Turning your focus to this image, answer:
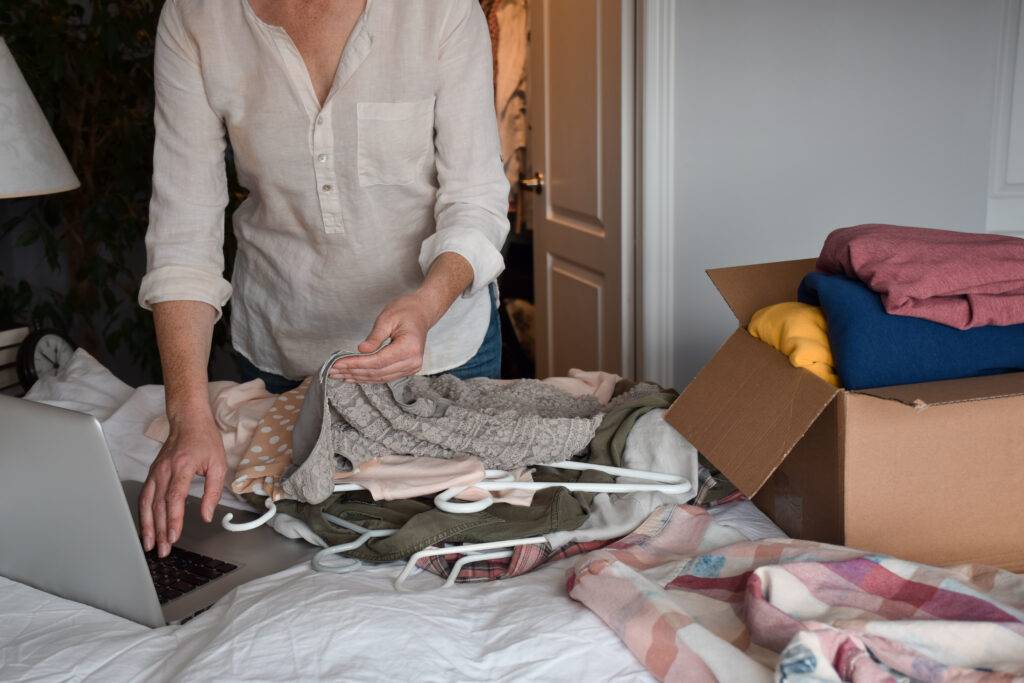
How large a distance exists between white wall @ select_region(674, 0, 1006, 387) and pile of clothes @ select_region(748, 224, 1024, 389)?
1214 millimetres

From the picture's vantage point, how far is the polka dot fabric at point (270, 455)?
1.09 metres

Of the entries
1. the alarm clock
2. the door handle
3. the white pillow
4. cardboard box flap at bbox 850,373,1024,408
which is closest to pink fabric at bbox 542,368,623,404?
cardboard box flap at bbox 850,373,1024,408

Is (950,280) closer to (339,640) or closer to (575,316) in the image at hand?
(339,640)

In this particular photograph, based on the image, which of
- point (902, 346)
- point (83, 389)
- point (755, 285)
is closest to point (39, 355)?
point (83, 389)

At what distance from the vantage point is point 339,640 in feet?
2.62

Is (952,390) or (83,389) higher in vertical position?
(952,390)

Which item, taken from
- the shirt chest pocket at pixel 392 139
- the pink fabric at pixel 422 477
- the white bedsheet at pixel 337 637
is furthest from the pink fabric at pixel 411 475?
the shirt chest pocket at pixel 392 139

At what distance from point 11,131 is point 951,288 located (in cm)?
169

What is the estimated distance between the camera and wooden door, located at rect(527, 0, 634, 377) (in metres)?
2.31

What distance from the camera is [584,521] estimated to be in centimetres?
102

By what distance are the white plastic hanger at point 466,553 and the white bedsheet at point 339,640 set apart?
0.08 ft

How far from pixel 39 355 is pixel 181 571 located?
1.14 meters

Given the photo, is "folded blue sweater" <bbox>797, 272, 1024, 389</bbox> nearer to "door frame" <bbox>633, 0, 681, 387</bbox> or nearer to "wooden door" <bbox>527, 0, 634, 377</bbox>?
"door frame" <bbox>633, 0, 681, 387</bbox>

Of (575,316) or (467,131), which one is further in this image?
(575,316)
